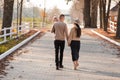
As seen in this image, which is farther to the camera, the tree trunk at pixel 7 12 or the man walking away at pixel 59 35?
the tree trunk at pixel 7 12

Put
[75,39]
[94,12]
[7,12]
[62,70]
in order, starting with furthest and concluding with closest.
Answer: [94,12] < [7,12] < [75,39] < [62,70]

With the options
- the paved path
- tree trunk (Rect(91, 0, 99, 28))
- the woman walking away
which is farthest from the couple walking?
tree trunk (Rect(91, 0, 99, 28))

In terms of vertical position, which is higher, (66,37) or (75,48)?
(66,37)

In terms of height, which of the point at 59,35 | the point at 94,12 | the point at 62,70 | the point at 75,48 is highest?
the point at 94,12

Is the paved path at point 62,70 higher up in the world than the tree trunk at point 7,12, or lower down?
lower down

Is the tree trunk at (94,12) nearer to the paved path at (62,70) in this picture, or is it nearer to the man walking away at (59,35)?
the paved path at (62,70)

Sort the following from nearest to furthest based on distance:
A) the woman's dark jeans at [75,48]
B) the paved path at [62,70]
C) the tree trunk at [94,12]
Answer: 1. the paved path at [62,70]
2. the woman's dark jeans at [75,48]
3. the tree trunk at [94,12]

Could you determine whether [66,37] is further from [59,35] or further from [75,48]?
[75,48]

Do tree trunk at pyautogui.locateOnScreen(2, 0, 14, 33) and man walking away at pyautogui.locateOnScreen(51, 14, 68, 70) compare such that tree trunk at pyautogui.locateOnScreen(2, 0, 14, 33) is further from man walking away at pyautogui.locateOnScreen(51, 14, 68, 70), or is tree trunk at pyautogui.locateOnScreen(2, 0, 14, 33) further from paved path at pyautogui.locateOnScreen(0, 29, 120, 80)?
man walking away at pyautogui.locateOnScreen(51, 14, 68, 70)

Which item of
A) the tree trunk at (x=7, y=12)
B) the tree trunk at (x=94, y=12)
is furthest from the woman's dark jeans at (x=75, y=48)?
the tree trunk at (x=94, y=12)

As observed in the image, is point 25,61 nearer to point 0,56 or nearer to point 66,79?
point 0,56

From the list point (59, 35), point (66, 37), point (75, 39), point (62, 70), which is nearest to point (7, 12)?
point (59, 35)

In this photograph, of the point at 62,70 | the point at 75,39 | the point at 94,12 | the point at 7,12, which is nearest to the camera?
the point at 62,70

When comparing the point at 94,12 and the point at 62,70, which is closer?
the point at 62,70
